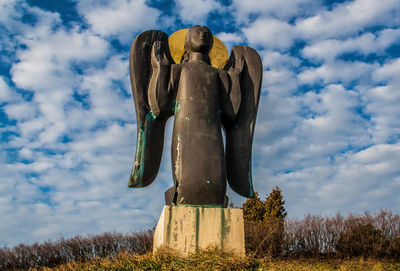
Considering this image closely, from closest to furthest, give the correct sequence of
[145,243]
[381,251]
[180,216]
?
A: 1. [180,216]
2. [381,251]
3. [145,243]

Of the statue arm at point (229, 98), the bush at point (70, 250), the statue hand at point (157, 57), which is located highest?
the statue hand at point (157, 57)

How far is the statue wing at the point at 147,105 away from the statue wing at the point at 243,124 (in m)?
1.06

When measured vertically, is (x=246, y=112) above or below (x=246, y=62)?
below

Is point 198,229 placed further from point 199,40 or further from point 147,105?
point 199,40

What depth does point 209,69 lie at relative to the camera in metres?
5.34

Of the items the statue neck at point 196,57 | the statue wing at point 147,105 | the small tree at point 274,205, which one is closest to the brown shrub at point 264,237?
the small tree at point 274,205

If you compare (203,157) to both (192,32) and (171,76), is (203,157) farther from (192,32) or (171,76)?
(192,32)

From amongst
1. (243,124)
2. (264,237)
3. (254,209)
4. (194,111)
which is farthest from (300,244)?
(194,111)

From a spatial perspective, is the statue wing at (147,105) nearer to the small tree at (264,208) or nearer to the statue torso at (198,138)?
the statue torso at (198,138)

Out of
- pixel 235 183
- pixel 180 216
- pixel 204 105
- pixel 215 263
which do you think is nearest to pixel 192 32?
pixel 204 105

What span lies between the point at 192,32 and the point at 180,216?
289 cm

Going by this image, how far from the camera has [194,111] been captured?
4.99 metres

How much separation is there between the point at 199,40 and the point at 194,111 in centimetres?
127

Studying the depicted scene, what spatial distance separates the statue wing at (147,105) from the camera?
5195 millimetres
